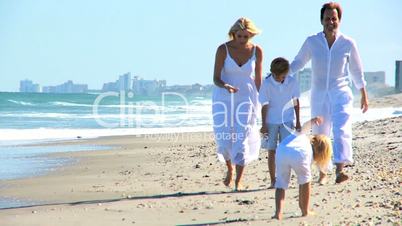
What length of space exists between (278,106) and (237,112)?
21.5 inches

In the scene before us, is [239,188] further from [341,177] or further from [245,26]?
[245,26]

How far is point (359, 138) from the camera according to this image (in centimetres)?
1162

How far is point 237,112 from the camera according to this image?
6508mm

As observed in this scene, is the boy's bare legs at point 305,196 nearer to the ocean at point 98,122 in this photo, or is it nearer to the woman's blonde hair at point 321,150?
the woman's blonde hair at point 321,150

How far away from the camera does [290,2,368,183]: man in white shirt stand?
20.3 ft

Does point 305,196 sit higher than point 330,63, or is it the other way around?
point 330,63

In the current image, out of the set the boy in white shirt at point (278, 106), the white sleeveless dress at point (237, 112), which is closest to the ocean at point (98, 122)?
the white sleeveless dress at point (237, 112)

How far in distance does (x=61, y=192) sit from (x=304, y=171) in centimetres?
304

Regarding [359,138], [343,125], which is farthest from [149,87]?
[343,125]

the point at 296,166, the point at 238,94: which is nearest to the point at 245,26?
the point at 238,94

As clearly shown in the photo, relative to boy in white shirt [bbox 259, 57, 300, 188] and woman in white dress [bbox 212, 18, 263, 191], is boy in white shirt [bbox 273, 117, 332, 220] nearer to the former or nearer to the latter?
boy in white shirt [bbox 259, 57, 300, 188]

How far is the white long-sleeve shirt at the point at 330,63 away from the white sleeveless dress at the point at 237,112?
0.52m

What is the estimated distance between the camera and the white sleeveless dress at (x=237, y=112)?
648cm

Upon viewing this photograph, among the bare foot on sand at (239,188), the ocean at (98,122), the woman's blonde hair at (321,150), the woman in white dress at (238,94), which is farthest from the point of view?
the ocean at (98,122)
